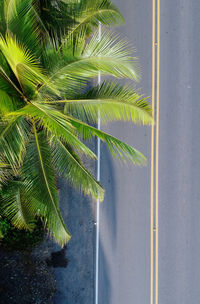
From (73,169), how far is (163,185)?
13.5 ft

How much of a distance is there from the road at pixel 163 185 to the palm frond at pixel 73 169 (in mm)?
3147

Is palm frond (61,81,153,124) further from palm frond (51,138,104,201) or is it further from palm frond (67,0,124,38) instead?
palm frond (67,0,124,38)

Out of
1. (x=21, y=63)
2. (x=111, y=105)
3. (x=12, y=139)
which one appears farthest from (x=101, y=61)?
(x=12, y=139)

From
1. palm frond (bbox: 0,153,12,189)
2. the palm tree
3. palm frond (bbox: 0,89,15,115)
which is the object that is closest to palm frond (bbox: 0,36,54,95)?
the palm tree

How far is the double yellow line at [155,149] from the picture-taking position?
9805 millimetres

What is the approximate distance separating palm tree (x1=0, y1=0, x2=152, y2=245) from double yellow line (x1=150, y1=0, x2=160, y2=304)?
3.09 metres

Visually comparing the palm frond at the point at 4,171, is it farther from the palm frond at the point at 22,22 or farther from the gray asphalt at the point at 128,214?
the gray asphalt at the point at 128,214

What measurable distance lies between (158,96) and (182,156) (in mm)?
1933

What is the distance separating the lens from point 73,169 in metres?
6.60

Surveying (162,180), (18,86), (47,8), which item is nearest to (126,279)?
(162,180)

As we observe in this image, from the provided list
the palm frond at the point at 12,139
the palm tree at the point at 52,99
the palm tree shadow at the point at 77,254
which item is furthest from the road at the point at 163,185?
the palm frond at the point at 12,139

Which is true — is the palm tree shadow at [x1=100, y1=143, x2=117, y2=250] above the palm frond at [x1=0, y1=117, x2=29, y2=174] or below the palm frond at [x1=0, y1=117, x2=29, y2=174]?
below

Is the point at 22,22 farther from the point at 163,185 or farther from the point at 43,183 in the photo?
the point at 163,185

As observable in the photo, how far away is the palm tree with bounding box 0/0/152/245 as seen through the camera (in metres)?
5.67
